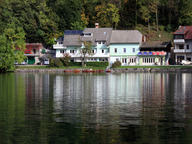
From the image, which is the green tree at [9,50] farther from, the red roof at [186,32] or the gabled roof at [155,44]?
the red roof at [186,32]

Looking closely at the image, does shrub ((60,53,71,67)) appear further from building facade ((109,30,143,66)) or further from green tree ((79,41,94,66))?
building facade ((109,30,143,66))

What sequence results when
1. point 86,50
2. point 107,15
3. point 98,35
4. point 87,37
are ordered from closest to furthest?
1. point 86,50
2. point 98,35
3. point 87,37
4. point 107,15

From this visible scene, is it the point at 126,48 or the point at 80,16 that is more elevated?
the point at 80,16

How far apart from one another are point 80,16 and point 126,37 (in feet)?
59.5

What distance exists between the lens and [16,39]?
98.0 metres

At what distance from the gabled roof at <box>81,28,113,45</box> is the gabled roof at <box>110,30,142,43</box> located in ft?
7.09

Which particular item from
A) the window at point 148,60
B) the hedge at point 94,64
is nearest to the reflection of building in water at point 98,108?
the hedge at point 94,64

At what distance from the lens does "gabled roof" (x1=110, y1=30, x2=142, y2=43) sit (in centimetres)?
10688

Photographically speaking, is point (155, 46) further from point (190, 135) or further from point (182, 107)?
point (190, 135)

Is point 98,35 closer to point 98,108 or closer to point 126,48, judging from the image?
point 126,48

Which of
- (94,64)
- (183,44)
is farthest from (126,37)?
(183,44)

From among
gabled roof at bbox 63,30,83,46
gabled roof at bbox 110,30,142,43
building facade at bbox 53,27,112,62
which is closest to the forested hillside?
gabled roof at bbox 63,30,83,46

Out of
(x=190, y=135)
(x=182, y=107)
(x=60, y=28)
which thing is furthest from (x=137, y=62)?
(x=190, y=135)

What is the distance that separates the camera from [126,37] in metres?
108
